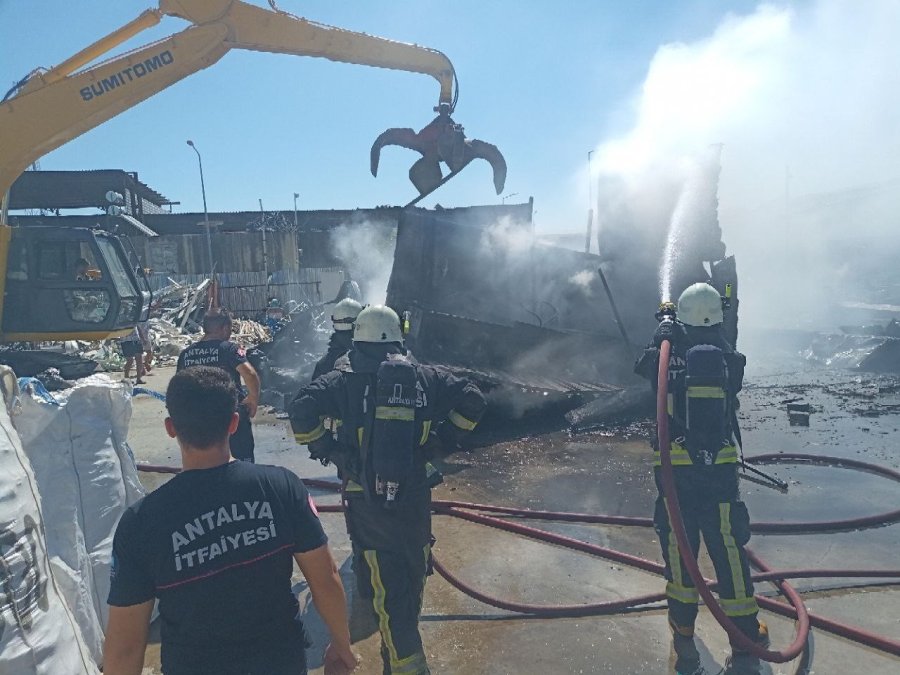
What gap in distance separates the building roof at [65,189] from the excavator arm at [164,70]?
20929mm

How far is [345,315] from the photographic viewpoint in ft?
15.5

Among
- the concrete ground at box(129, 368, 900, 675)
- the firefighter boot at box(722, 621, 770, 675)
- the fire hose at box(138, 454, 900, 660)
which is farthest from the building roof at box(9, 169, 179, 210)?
the firefighter boot at box(722, 621, 770, 675)

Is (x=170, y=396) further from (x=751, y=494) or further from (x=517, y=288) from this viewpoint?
(x=517, y=288)

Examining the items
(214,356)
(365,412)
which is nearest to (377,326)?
(365,412)

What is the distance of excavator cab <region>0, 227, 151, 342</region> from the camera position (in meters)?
5.80

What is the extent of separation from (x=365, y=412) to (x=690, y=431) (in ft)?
5.61

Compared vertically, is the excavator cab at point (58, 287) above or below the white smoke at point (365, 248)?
below

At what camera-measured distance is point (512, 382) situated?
780cm

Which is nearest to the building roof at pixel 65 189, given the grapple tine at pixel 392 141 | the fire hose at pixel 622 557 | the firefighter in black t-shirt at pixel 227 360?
the grapple tine at pixel 392 141

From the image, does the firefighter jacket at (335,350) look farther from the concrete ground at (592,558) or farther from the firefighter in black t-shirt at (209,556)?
the firefighter in black t-shirt at (209,556)

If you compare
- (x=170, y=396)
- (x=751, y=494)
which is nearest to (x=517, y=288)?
(x=751, y=494)

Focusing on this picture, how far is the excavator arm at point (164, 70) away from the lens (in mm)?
6238

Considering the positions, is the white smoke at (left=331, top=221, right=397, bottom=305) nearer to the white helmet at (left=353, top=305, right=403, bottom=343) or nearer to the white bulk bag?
the white helmet at (left=353, top=305, right=403, bottom=343)

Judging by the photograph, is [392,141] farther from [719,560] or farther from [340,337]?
[719,560]
